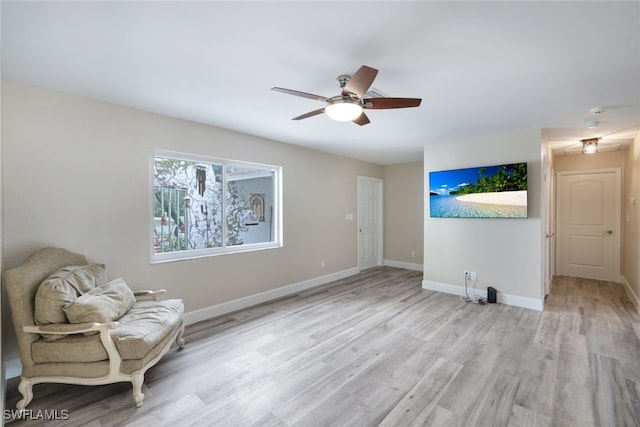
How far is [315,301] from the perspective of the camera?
4.20m

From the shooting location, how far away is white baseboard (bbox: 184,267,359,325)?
11.3ft

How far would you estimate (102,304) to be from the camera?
213 cm

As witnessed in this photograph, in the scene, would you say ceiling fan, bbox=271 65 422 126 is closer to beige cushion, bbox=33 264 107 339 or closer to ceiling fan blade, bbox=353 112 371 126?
ceiling fan blade, bbox=353 112 371 126

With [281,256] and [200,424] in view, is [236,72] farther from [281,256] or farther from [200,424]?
[281,256]

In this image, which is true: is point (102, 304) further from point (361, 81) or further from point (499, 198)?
point (499, 198)

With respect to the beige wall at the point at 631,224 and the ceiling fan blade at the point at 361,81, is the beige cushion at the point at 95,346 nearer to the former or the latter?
the ceiling fan blade at the point at 361,81

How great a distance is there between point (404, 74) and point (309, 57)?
2.57ft

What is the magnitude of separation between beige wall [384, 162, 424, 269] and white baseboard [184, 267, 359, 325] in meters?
1.66

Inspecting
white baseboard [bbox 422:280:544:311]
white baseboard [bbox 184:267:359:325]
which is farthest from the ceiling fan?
white baseboard [bbox 422:280:544:311]

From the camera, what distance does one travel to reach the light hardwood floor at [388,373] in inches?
74.9

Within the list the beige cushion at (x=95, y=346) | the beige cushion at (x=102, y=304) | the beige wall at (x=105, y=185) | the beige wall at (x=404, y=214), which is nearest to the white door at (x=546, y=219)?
the beige wall at (x=404, y=214)

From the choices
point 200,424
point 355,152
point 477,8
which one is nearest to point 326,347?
point 200,424

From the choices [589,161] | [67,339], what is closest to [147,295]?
[67,339]

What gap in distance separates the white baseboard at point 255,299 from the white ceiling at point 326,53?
7.71 feet
